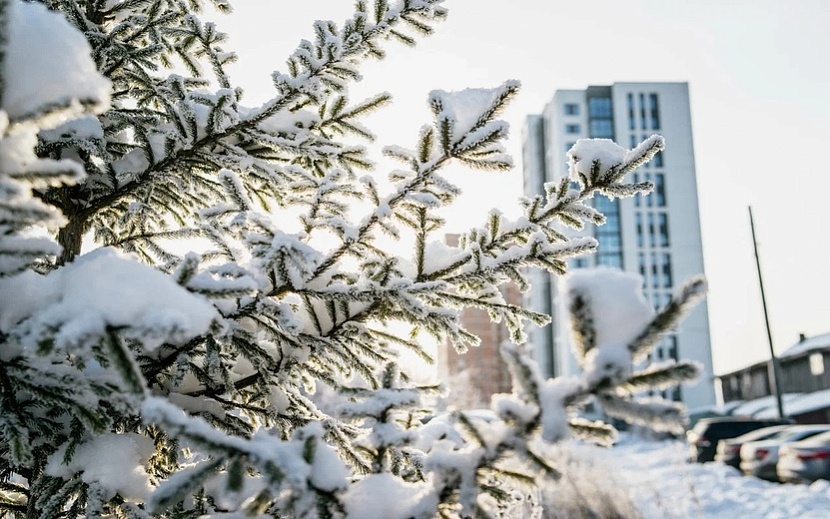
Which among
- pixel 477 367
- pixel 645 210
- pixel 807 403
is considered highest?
pixel 645 210

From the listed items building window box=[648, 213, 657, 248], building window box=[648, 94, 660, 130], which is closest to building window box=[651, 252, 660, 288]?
building window box=[648, 213, 657, 248]

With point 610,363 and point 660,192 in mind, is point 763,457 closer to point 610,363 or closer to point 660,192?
point 610,363

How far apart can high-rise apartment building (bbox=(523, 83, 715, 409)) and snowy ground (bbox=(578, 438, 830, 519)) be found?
129 ft

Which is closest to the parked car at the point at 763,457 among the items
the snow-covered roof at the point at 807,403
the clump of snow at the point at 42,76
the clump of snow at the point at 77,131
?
the snow-covered roof at the point at 807,403

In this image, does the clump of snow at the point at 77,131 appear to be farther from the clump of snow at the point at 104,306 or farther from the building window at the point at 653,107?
the building window at the point at 653,107

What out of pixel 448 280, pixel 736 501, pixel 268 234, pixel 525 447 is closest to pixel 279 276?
pixel 268 234

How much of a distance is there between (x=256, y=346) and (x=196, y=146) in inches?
42.4

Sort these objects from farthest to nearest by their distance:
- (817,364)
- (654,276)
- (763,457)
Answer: (654,276) → (817,364) → (763,457)

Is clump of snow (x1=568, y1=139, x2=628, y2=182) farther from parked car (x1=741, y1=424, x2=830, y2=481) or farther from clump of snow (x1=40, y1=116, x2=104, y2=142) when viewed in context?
parked car (x1=741, y1=424, x2=830, y2=481)

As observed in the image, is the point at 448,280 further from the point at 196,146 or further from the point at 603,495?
the point at 603,495

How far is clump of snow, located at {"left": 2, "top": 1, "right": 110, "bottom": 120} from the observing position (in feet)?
3.51

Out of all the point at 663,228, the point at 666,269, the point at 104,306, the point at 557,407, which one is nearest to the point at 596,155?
the point at 557,407

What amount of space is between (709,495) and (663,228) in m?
46.3

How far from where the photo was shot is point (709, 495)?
10234mm
